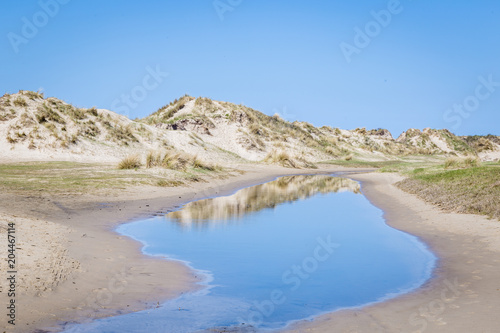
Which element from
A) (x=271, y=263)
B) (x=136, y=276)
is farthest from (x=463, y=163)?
(x=136, y=276)

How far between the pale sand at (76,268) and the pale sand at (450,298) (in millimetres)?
2868

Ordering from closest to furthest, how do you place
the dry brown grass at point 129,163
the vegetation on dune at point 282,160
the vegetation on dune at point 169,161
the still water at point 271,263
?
the still water at point 271,263, the dry brown grass at point 129,163, the vegetation on dune at point 169,161, the vegetation on dune at point 282,160

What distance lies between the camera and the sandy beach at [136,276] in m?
6.07

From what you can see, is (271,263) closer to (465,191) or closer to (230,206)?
(230,206)

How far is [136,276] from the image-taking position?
821 centimetres

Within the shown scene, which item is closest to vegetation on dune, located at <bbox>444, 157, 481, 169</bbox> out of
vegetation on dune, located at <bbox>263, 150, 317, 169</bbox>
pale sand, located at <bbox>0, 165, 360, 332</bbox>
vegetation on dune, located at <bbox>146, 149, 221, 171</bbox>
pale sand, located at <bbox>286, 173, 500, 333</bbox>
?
vegetation on dune, located at <bbox>263, 150, 317, 169</bbox>

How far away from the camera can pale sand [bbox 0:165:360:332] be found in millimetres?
6285

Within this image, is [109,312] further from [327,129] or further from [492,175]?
[327,129]

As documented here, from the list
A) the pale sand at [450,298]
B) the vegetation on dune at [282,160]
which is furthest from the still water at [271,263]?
the vegetation on dune at [282,160]

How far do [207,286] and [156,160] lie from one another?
22.8 metres

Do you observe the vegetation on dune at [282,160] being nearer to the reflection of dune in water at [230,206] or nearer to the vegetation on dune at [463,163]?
the vegetation on dune at [463,163]

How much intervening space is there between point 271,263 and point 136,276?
297 cm

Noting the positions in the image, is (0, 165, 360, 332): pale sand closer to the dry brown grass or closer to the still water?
the still water

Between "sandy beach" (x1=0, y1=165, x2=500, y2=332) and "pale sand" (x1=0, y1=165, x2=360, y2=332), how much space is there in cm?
2
